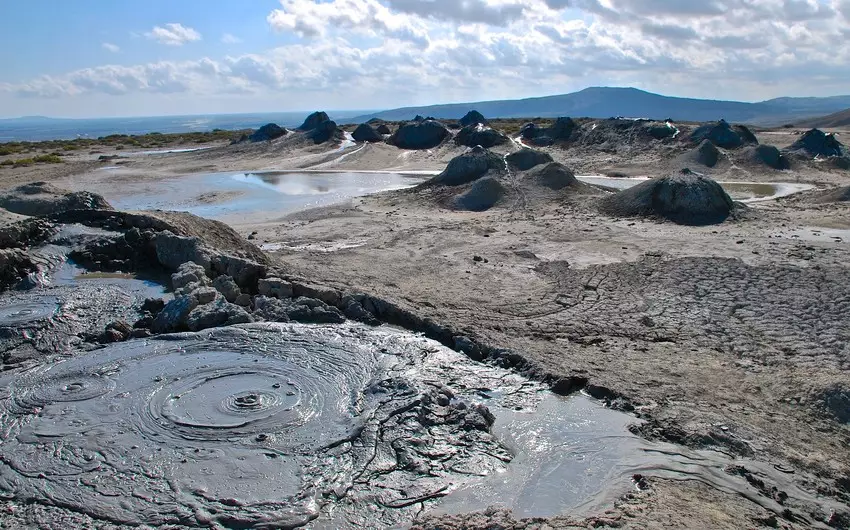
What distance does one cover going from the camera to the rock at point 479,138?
3556cm

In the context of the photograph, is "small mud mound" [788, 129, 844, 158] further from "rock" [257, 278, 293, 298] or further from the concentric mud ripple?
the concentric mud ripple

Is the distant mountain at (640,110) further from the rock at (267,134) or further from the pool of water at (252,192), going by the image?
the pool of water at (252,192)

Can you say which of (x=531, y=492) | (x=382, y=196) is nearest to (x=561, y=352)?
(x=531, y=492)

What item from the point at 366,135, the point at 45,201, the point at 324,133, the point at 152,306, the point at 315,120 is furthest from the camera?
the point at 315,120

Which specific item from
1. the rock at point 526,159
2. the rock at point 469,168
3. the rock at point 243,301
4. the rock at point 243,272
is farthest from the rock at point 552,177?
the rock at point 243,301

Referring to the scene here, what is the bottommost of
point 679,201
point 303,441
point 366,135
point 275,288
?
point 303,441

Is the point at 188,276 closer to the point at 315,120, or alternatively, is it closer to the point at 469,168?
the point at 469,168

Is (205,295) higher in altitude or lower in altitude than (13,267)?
lower

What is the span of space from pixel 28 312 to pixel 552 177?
15324mm

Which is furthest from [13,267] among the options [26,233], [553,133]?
[553,133]

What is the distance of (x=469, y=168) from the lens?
71.8 ft

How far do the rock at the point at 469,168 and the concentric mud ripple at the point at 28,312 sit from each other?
1427cm

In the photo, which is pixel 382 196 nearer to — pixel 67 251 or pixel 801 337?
pixel 67 251

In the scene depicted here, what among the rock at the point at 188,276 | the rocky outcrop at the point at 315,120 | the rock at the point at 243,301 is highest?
the rocky outcrop at the point at 315,120
